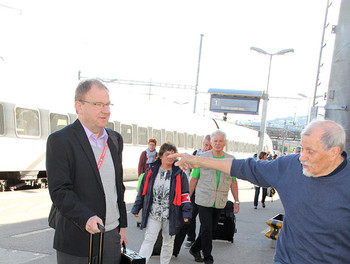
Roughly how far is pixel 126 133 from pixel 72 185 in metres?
14.5

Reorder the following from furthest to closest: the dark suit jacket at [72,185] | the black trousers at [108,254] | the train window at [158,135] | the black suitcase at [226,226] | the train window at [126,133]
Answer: the train window at [158,135], the train window at [126,133], the black suitcase at [226,226], the black trousers at [108,254], the dark suit jacket at [72,185]

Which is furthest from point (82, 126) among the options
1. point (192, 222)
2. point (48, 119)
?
point (48, 119)

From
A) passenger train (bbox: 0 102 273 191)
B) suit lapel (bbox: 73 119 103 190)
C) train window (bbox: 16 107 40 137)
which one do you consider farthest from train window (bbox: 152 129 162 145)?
suit lapel (bbox: 73 119 103 190)

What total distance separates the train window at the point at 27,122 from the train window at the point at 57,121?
0.59 m

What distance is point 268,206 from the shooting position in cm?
1366

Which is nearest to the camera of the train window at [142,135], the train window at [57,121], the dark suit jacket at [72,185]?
the dark suit jacket at [72,185]

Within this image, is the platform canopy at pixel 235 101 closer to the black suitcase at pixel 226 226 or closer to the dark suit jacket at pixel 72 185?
the black suitcase at pixel 226 226

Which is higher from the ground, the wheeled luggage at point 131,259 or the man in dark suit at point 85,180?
the man in dark suit at point 85,180

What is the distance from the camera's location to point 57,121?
13203mm

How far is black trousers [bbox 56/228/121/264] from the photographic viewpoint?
9.10 feet

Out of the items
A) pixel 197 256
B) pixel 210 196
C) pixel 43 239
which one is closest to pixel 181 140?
pixel 43 239

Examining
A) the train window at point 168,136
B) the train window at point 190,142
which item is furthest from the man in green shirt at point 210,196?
the train window at point 190,142

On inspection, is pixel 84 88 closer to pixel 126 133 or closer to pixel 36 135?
pixel 36 135

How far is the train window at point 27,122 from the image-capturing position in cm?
1163
